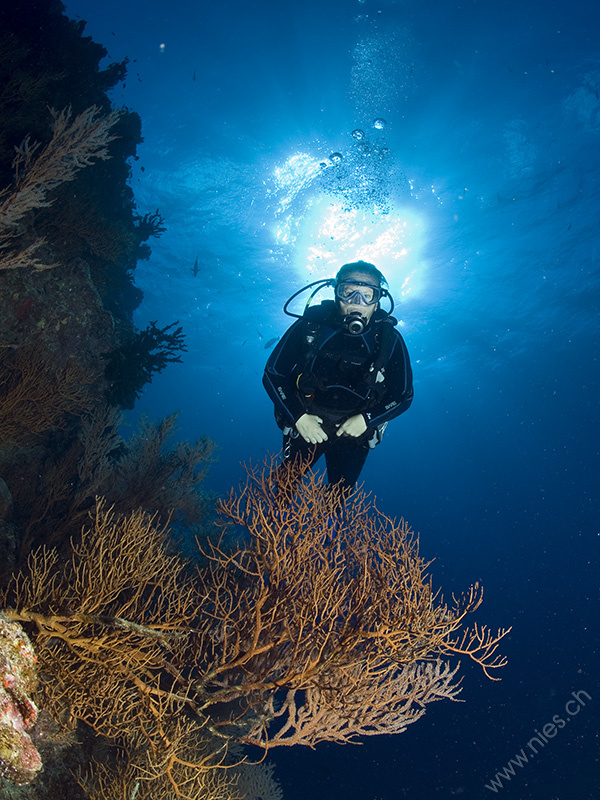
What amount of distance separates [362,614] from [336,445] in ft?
6.55

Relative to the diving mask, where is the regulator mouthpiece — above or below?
below

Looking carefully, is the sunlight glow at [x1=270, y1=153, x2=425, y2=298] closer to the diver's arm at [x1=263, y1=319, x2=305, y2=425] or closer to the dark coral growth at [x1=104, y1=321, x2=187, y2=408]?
the dark coral growth at [x1=104, y1=321, x2=187, y2=408]

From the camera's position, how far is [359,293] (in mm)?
4820

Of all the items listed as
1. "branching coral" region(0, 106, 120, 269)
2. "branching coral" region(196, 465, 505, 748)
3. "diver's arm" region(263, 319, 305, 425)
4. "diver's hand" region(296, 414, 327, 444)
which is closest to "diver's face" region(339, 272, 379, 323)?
"diver's arm" region(263, 319, 305, 425)

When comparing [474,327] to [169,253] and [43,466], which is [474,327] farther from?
[43,466]

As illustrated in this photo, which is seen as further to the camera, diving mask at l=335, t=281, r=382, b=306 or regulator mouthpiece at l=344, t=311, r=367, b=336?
diving mask at l=335, t=281, r=382, b=306

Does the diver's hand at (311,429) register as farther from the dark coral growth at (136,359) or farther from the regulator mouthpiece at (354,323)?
the dark coral growth at (136,359)

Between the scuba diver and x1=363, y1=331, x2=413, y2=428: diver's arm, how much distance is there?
0.01 meters

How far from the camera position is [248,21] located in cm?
1060

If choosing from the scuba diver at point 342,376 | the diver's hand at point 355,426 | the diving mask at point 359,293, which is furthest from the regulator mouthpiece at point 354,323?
the diver's hand at point 355,426

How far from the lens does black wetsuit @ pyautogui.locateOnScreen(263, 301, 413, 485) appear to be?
182 inches

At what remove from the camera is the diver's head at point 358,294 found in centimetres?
469

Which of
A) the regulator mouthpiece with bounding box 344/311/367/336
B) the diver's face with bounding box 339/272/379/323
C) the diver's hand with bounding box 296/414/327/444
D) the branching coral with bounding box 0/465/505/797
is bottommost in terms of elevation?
the branching coral with bounding box 0/465/505/797

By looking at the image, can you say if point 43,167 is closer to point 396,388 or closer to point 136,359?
point 136,359
